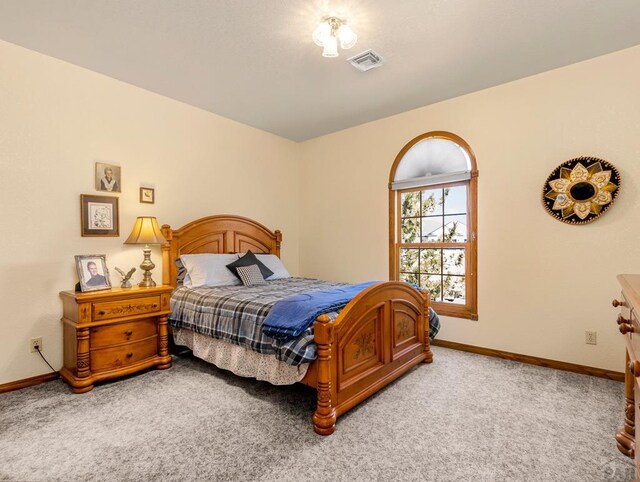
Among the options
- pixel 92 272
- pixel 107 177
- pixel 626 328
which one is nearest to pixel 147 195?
pixel 107 177

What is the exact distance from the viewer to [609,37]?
265 cm

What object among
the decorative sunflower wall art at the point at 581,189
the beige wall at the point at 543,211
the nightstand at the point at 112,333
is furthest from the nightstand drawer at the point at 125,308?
the decorative sunflower wall art at the point at 581,189

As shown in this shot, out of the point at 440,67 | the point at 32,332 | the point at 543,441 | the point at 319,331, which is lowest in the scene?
the point at 543,441

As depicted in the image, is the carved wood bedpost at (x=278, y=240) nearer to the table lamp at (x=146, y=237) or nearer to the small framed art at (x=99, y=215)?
the table lamp at (x=146, y=237)

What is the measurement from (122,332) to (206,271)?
944 millimetres

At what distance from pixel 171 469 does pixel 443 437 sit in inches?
60.0

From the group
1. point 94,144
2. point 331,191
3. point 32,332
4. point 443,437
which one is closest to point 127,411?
point 32,332

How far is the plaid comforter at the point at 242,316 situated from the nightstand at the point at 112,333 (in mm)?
210

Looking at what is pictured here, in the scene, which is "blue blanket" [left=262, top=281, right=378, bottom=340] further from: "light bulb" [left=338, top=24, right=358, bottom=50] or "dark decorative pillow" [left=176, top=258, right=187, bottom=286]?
"light bulb" [left=338, top=24, right=358, bottom=50]

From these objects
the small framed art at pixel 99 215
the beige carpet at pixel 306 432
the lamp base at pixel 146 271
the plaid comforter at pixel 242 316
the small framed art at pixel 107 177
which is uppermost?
the small framed art at pixel 107 177

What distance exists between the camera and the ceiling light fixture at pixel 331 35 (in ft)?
7.72

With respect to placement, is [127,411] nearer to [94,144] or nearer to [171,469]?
[171,469]

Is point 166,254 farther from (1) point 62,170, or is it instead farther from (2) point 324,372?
(2) point 324,372

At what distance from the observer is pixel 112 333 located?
2.80 meters
